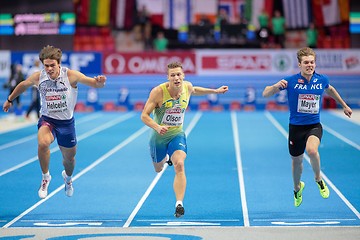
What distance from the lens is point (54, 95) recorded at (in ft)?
29.1

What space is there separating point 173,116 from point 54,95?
1.40 metres

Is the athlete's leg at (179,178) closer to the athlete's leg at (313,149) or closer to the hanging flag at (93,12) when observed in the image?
the athlete's leg at (313,149)

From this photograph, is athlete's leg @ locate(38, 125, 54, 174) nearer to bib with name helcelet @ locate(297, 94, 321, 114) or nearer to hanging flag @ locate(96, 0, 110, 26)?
bib with name helcelet @ locate(297, 94, 321, 114)

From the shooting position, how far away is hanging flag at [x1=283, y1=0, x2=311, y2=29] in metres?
31.9

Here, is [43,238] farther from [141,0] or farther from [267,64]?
[141,0]

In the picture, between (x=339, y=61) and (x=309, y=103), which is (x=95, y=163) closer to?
(x=309, y=103)

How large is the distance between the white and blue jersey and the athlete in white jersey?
218cm

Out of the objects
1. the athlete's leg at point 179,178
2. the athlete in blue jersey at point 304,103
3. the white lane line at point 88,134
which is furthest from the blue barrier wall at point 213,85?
the athlete's leg at point 179,178

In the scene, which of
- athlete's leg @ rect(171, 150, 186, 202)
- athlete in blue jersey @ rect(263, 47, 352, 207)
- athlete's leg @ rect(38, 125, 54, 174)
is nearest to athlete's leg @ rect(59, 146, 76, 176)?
athlete's leg @ rect(38, 125, 54, 174)

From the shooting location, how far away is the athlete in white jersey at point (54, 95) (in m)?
8.70

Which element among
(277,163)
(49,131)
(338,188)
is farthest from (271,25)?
(49,131)

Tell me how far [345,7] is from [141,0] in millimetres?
8372

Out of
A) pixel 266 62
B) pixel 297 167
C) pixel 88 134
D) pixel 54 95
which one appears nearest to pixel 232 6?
pixel 266 62

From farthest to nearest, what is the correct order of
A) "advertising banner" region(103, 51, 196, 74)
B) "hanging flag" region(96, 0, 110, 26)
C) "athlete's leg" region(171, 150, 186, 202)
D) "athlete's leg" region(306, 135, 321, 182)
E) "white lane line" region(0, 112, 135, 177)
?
1. "hanging flag" region(96, 0, 110, 26)
2. "advertising banner" region(103, 51, 196, 74)
3. "white lane line" region(0, 112, 135, 177)
4. "athlete's leg" region(306, 135, 321, 182)
5. "athlete's leg" region(171, 150, 186, 202)
